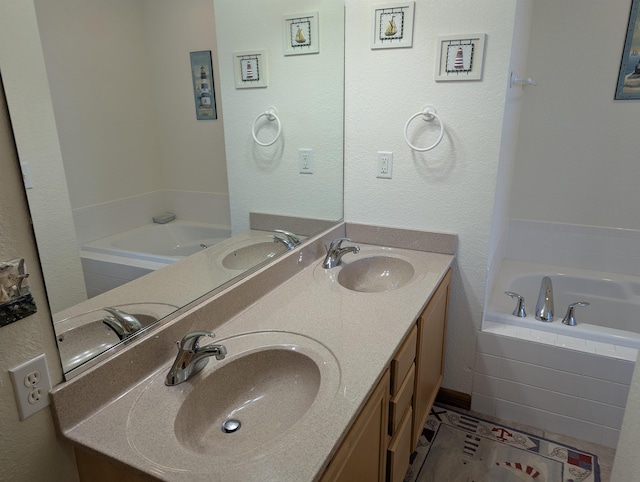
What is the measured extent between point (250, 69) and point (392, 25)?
2.17 ft

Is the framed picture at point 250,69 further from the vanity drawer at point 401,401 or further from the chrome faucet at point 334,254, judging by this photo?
the vanity drawer at point 401,401

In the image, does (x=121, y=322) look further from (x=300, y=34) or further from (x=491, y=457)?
(x=491, y=457)

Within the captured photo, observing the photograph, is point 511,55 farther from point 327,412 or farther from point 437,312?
point 327,412

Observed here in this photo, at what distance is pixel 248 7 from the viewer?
5.41 feet

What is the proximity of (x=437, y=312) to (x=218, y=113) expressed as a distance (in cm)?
118

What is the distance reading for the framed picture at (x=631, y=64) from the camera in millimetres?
2291

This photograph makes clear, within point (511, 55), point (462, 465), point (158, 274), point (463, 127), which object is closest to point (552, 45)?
point (511, 55)

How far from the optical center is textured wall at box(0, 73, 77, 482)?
791 mm

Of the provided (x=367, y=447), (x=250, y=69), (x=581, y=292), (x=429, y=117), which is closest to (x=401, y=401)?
(x=367, y=447)

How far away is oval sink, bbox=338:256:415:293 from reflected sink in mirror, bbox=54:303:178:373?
3.51 ft

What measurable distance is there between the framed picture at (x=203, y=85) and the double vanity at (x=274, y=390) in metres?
0.57

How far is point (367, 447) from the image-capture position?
1.16 metres

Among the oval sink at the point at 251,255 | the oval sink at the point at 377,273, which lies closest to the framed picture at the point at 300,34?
the oval sink at the point at 251,255

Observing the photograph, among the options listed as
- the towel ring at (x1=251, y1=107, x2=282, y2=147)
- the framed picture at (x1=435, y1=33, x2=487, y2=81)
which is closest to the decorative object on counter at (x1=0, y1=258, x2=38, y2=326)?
the towel ring at (x1=251, y1=107, x2=282, y2=147)
